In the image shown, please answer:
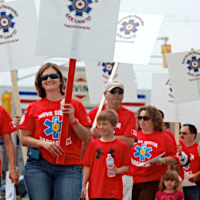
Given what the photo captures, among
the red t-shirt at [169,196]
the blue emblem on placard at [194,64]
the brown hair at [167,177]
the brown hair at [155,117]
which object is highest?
the blue emblem on placard at [194,64]

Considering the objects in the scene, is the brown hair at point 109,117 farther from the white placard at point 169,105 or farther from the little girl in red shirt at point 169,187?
the white placard at point 169,105

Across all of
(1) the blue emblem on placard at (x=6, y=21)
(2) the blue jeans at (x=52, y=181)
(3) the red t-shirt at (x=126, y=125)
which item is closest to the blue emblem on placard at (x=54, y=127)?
(2) the blue jeans at (x=52, y=181)

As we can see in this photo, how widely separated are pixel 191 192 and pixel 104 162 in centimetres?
341

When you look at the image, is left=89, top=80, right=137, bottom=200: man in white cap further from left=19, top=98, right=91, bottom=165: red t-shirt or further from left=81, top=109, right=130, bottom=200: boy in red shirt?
left=19, top=98, right=91, bottom=165: red t-shirt

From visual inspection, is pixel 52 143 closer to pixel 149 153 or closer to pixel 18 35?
pixel 149 153

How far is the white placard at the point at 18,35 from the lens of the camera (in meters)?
8.38

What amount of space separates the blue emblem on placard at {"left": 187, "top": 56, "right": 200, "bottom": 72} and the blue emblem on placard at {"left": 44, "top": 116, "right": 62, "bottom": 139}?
15.1ft

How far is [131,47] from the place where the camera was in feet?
32.0

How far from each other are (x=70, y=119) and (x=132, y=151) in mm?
2385

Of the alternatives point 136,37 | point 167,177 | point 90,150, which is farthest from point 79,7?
point 136,37

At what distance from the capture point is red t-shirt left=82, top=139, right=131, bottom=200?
22.6 ft

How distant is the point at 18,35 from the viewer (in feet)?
27.7

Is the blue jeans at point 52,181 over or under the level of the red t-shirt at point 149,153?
under

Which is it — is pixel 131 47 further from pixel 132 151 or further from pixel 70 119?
pixel 70 119
